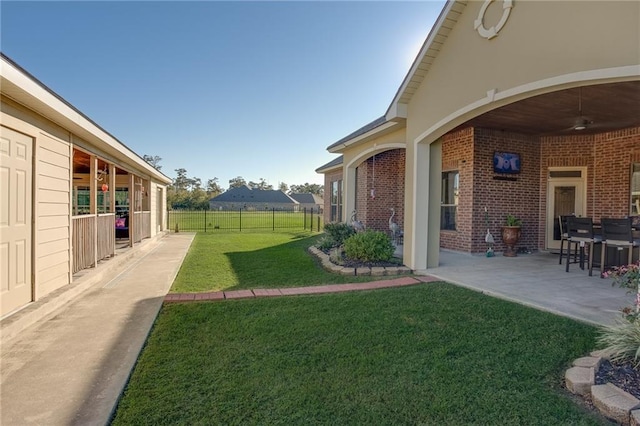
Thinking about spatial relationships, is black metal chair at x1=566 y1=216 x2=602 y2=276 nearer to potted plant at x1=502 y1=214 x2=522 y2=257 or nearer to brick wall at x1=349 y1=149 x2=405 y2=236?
potted plant at x1=502 y1=214 x2=522 y2=257

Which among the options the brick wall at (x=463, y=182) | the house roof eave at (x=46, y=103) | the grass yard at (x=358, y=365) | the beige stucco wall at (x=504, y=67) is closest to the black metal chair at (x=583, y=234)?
the brick wall at (x=463, y=182)

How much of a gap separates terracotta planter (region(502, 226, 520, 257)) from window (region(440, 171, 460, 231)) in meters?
1.26

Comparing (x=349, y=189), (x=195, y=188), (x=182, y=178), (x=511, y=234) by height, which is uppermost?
(x=182, y=178)

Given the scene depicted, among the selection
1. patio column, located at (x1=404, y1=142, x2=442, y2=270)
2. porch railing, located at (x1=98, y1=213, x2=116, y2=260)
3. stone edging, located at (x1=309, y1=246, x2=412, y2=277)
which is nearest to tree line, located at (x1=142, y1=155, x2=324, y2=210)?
porch railing, located at (x1=98, y1=213, x2=116, y2=260)

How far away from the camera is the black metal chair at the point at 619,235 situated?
566 cm

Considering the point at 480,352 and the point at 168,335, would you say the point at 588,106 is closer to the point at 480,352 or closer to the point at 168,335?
the point at 480,352

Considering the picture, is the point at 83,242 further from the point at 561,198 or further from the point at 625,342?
the point at 561,198

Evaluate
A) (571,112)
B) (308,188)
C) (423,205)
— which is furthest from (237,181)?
(571,112)

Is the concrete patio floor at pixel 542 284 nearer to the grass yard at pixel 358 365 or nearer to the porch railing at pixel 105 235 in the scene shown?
the grass yard at pixel 358 365

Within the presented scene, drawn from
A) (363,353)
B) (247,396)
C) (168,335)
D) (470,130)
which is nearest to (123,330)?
(168,335)

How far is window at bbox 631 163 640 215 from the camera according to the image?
7.86 m

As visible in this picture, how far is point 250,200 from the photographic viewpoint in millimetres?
56875

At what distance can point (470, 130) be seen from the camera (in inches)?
342

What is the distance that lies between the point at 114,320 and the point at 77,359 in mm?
1103
